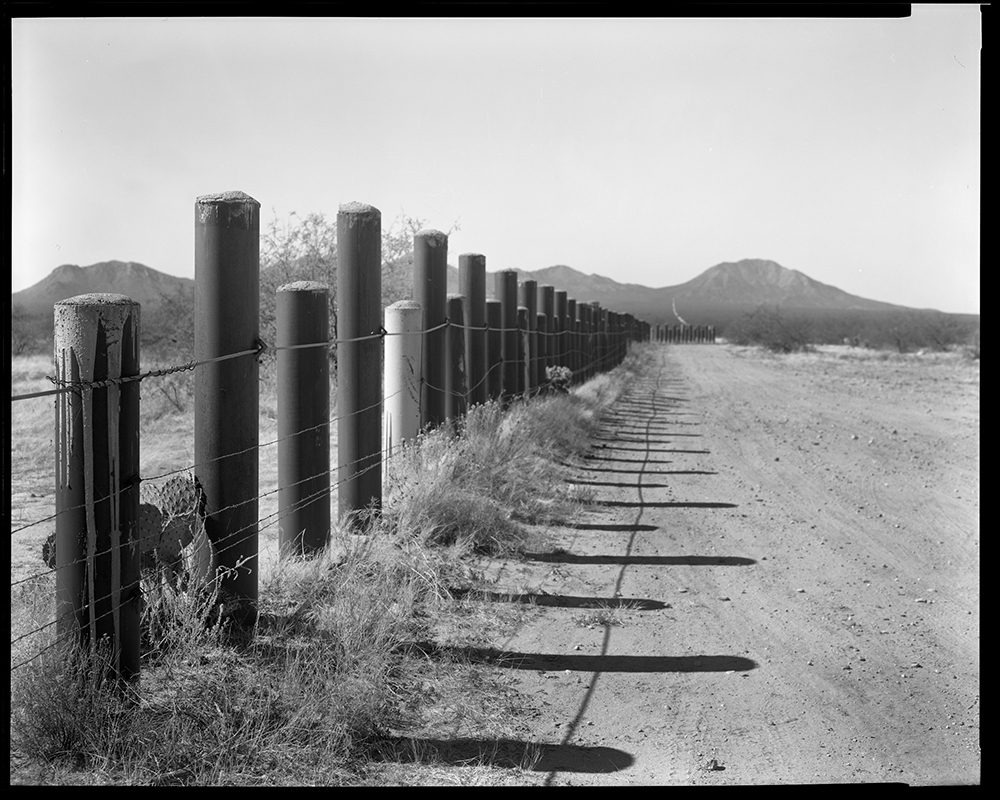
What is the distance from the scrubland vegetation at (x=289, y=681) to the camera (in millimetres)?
2902

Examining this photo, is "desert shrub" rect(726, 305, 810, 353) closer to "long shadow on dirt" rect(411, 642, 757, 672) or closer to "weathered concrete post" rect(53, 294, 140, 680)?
"long shadow on dirt" rect(411, 642, 757, 672)

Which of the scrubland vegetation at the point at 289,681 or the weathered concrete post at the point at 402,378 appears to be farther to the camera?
the weathered concrete post at the point at 402,378

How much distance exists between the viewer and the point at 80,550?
10.0 ft

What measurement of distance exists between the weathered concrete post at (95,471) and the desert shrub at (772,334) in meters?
50.5

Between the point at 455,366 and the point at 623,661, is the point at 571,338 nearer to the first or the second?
the point at 455,366

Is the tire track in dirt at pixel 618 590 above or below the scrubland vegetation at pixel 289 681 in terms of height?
below

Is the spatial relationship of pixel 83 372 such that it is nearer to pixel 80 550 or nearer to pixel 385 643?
pixel 80 550

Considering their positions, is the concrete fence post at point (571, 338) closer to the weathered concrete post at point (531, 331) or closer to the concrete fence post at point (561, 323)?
the concrete fence post at point (561, 323)

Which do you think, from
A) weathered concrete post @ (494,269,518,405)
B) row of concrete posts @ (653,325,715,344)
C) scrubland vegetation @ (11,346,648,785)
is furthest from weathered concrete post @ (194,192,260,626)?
row of concrete posts @ (653,325,715,344)

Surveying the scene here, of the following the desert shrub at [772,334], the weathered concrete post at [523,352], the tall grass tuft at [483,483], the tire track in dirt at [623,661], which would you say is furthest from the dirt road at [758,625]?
A: the desert shrub at [772,334]

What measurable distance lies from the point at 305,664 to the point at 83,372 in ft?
4.05

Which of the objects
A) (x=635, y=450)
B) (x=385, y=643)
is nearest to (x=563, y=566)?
(x=385, y=643)

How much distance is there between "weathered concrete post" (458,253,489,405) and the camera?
8.92 metres

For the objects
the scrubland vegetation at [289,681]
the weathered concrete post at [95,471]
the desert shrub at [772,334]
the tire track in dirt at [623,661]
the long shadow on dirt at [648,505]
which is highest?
the desert shrub at [772,334]
